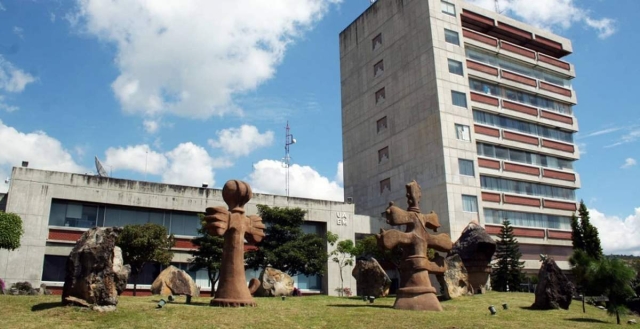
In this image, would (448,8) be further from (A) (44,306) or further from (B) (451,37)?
(A) (44,306)

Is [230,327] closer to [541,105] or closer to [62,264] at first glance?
[62,264]

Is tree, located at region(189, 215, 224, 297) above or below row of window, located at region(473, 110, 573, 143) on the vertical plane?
below

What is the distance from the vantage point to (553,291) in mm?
20391

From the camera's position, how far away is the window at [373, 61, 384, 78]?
5553 cm

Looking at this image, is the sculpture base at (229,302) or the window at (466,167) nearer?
the sculpture base at (229,302)

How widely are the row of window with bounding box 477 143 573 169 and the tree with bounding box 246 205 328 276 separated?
22.2 metres

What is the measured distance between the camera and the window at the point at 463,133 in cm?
4741

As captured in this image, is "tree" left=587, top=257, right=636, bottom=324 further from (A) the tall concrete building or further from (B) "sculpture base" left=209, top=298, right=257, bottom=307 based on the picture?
(A) the tall concrete building

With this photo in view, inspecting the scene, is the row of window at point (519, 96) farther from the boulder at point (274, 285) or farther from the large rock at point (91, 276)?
the large rock at point (91, 276)

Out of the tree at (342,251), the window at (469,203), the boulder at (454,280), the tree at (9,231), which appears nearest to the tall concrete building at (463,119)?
the window at (469,203)

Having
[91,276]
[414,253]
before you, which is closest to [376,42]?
[414,253]

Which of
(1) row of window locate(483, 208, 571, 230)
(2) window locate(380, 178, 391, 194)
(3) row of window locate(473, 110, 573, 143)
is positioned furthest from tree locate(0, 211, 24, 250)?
(3) row of window locate(473, 110, 573, 143)

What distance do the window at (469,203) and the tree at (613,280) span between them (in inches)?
1094

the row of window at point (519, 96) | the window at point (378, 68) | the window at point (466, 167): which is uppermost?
the window at point (378, 68)
